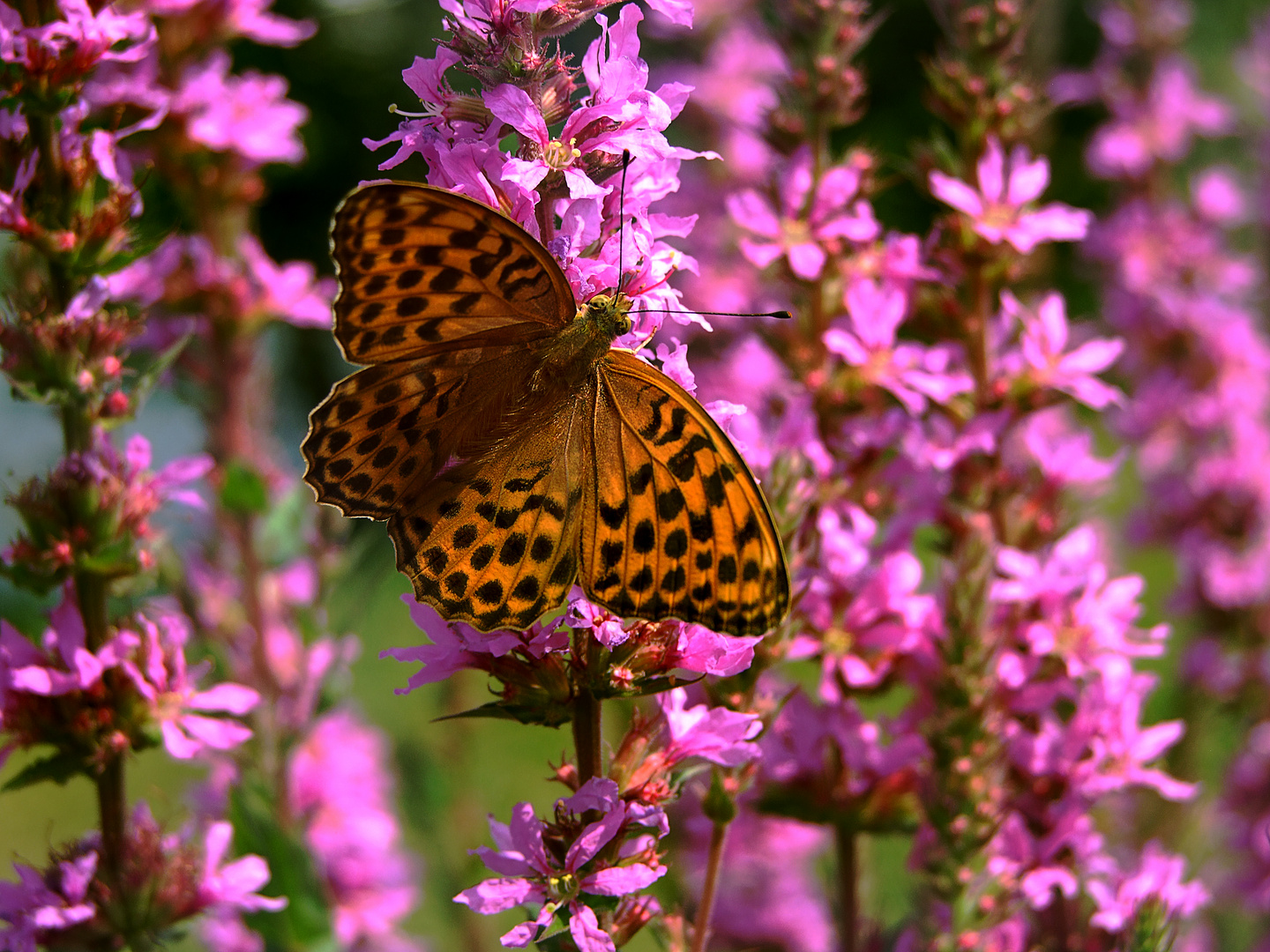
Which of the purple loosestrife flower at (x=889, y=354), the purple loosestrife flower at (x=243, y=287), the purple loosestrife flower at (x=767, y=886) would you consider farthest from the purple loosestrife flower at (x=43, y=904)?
the purple loosestrife flower at (x=889, y=354)

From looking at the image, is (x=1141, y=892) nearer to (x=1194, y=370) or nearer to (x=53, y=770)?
(x=53, y=770)

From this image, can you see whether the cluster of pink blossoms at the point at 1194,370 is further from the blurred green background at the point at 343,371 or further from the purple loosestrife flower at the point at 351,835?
the purple loosestrife flower at the point at 351,835

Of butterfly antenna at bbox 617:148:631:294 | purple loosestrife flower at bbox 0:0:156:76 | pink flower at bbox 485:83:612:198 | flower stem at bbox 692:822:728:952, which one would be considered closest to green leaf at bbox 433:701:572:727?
flower stem at bbox 692:822:728:952

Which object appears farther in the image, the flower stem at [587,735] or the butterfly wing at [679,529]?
the flower stem at [587,735]

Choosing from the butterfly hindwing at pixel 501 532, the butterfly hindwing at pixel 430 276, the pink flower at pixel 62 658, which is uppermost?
the butterfly hindwing at pixel 430 276

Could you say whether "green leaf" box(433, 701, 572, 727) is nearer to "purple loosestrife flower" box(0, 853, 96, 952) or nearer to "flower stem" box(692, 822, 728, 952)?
"flower stem" box(692, 822, 728, 952)

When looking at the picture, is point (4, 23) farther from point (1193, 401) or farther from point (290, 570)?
point (1193, 401)

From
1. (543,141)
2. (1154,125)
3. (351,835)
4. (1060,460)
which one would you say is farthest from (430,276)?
(1154,125)
